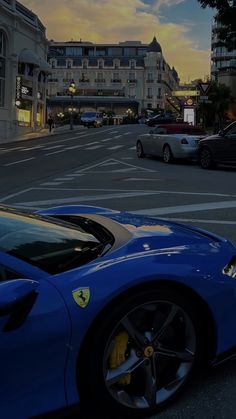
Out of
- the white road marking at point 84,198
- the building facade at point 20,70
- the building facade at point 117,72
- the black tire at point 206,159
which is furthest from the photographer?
the building facade at point 117,72

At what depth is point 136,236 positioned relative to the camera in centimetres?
370

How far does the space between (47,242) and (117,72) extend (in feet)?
562

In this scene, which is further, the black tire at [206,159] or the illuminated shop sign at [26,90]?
the illuminated shop sign at [26,90]

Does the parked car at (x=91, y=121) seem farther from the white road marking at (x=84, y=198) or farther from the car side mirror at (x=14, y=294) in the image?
the car side mirror at (x=14, y=294)

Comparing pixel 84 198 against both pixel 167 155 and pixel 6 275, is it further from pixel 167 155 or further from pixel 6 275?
pixel 167 155

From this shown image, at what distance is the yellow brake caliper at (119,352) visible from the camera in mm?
3199

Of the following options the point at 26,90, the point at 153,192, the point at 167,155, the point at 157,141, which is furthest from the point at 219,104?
the point at 153,192

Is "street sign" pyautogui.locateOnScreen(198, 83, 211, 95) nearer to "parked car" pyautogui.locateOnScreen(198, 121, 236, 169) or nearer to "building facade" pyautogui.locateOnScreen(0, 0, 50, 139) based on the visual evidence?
"parked car" pyautogui.locateOnScreen(198, 121, 236, 169)

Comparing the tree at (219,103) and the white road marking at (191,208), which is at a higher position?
the tree at (219,103)

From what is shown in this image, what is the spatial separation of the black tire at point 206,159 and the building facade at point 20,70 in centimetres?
2757

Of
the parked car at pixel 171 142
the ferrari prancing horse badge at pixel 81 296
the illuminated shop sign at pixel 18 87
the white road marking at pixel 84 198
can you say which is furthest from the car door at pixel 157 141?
the illuminated shop sign at pixel 18 87

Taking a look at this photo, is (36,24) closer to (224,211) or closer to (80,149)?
(80,149)

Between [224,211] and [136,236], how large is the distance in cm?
696

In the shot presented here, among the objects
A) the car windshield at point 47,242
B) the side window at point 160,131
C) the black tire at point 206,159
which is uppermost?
the side window at point 160,131
